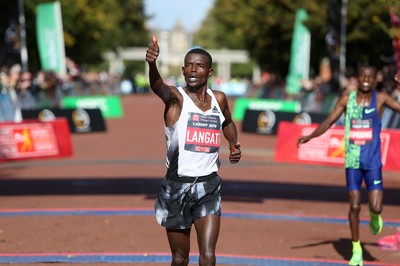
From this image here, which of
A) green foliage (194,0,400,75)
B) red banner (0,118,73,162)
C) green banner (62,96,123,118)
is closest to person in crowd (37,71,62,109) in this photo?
green banner (62,96,123,118)

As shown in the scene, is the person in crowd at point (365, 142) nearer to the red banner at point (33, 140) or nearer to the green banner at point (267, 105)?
the red banner at point (33, 140)

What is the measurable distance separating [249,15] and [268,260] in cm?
4348

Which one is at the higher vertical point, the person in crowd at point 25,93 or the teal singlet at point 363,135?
the teal singlet at point 363,135

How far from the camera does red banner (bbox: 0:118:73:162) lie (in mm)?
17672

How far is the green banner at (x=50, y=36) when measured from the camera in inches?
1374

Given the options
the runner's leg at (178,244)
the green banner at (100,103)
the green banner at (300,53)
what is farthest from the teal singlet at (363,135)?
the green banner at (300,53)

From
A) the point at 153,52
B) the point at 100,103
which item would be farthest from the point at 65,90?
the point at 153,52

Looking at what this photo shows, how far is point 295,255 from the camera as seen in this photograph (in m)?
8.66

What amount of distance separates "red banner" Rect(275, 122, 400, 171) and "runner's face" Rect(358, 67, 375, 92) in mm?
7822

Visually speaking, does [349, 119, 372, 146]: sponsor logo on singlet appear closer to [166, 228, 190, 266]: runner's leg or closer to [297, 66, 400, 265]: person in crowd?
[297, 66, 400, 265]: person in crowd

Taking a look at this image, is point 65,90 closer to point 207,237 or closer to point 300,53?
point 300,53

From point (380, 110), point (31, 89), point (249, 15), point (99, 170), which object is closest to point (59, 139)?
point (99, 170)

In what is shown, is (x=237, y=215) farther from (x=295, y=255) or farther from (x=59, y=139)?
(x=59, y=139)

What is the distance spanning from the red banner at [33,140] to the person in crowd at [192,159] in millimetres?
11631
